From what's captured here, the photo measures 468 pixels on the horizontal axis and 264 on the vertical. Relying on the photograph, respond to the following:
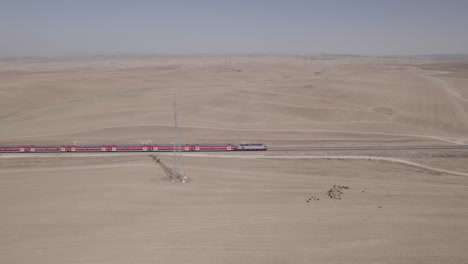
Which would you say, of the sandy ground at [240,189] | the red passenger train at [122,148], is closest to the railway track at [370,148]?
the sandy ground at [240,189]

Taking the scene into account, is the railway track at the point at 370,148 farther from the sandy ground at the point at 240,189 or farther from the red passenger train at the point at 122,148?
the red passenger train at the point at 122,148

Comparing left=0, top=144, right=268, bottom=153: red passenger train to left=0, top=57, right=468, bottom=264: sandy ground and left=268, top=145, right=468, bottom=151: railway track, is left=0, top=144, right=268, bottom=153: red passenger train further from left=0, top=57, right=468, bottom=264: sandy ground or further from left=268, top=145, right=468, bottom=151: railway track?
left=268, top=145, right=468, bottom=151: railway track

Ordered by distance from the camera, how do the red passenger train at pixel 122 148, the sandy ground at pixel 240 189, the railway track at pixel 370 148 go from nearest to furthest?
1. the sandy ground at pixel 240 189
2. the red passenger train at pixel 122 148
3. the railway track at pixel 370 148

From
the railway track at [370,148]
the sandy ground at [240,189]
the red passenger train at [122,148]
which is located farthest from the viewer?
the railway track at [370,148]

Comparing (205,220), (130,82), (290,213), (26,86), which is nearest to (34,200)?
(205,220)

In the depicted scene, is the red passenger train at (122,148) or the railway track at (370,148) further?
the railway track at (370,148)

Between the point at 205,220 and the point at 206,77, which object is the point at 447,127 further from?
the point at 206,77

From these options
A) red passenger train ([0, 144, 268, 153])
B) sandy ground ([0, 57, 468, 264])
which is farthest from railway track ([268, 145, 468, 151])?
red passenger train ([0, 144, 268, 153])

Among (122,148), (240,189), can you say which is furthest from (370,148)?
(122,148)
